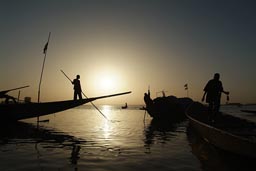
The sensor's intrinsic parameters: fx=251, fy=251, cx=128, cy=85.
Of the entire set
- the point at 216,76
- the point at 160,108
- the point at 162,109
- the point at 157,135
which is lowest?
the point at 157,135

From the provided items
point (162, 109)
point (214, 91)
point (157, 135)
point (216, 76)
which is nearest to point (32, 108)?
point (157, 135)

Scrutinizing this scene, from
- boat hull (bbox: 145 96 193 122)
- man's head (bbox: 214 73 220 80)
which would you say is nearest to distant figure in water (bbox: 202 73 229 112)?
man's head (bbox: 214 73 220 80)

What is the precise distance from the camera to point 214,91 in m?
12.5

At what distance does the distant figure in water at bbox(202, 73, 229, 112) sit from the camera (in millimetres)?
12445

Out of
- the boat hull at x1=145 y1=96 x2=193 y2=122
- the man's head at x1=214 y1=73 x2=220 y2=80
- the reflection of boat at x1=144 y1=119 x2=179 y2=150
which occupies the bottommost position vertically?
the reflection of boat at x1=144 y1=119 x2=179 y2=150

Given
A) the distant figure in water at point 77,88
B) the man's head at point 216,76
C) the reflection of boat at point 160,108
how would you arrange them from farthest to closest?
1. the reflection of boat at point 160,108
2. the distant figure in water at point 77,88
3. the man's head at point 216,76

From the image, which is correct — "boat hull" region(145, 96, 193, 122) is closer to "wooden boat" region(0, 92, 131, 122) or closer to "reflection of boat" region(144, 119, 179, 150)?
"reflection of boat" region(144, 119, 179, 150)

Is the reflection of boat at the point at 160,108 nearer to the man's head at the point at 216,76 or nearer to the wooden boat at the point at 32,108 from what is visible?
the wooden boat at the point at 32,108

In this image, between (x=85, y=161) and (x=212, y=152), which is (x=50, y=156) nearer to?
(x=85, y=161)

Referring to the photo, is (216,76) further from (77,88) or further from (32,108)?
(32,108)

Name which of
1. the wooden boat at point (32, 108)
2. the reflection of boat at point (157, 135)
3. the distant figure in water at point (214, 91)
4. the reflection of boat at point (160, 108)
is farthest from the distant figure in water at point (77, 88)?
the reflection of boat at point (160, 108)

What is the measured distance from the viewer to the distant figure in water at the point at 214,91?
12.4 metres

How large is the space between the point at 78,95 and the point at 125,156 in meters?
12.1

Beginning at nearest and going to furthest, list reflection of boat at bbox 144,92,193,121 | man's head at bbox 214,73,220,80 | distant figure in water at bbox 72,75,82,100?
man's head at bbox 214,73,220,80 → distant figure in water at bbox 72,75,82,100 → reflection of boat at bbox 144,92,193,121
